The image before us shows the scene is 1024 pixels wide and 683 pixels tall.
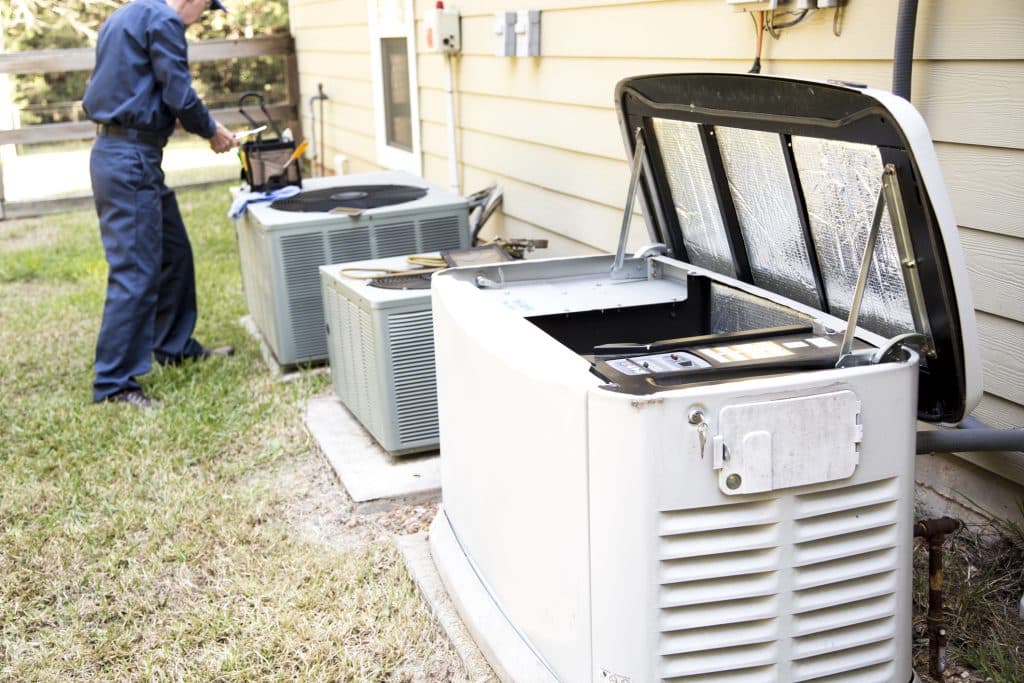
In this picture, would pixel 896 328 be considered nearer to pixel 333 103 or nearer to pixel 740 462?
pixel 740 462

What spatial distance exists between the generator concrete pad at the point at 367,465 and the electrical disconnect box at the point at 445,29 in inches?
81.2

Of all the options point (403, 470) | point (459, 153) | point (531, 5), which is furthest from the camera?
point (459, 153)

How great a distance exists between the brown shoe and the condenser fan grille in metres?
A: 1.00

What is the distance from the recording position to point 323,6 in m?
8.27

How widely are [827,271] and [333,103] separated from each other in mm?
6620

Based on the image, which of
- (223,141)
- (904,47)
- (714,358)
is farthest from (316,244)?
(714,358)

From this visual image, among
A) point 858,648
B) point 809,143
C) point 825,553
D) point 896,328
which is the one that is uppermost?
point 809,143

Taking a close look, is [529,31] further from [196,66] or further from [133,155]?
[196,66]

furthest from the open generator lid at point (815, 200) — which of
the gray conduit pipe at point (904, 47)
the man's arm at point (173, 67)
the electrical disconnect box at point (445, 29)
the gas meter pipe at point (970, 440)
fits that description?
the electrical disconnect box at point (445, 29)

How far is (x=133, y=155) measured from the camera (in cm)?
464

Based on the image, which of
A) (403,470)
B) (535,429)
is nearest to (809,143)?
A: (535,429)

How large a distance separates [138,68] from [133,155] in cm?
36

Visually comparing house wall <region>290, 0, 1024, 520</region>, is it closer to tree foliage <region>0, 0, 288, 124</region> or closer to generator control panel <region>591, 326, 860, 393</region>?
generator control panel <region>591, 326, 860, 393</region>

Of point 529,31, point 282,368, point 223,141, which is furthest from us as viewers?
point 223,141
